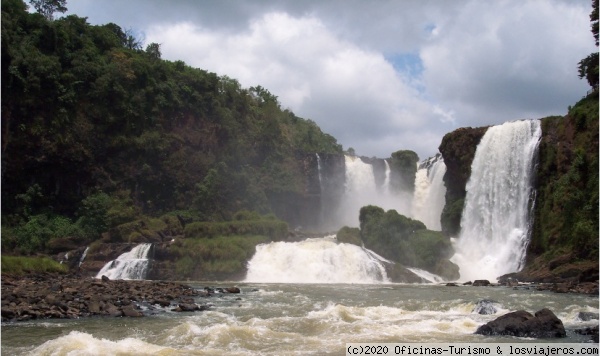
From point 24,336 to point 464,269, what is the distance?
31.9 meters

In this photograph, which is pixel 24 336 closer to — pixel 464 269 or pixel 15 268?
pixel 15 268

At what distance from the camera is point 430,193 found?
188ft

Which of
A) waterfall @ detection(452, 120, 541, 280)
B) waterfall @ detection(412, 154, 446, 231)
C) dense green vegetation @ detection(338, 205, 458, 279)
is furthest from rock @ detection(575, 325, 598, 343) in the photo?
waterfall @ detection(412, 154, 446, 231)

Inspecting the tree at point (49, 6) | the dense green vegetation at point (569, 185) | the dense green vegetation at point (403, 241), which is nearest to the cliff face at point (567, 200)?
the dense green vegetation at point (569, 185)

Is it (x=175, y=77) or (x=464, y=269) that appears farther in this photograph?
(x=175, y=77)

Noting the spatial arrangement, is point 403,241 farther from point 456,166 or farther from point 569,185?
point 569,185

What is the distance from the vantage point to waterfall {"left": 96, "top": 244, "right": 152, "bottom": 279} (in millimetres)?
38062

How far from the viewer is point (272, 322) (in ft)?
59.1

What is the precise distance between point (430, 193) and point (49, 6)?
46.0 metres

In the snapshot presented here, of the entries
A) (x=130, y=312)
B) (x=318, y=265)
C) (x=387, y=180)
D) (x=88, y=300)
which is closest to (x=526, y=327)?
(x=130, y=312)

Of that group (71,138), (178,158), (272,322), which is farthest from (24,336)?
(178,158)

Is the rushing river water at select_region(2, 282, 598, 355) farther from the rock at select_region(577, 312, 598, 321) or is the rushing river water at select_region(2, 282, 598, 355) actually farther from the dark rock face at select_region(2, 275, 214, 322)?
the dark rock face at select_region(2, 275, 214, 322)

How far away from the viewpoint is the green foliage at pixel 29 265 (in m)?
33.5

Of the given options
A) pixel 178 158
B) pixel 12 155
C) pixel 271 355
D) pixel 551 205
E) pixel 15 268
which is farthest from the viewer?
pixel 178 158
